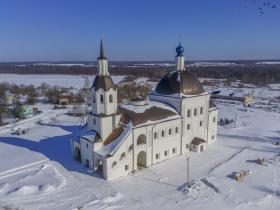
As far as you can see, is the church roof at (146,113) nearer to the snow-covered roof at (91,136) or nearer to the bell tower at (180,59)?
the snow-covered roof at (91,136)

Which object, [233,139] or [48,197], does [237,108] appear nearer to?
[233,139]

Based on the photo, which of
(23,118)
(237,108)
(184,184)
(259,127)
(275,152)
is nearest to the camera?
(184,184)

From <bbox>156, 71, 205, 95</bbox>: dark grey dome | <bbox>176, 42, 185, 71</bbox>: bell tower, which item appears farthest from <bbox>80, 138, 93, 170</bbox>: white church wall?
<bbox>176, 42, 185, 71</bbox>: bell tower

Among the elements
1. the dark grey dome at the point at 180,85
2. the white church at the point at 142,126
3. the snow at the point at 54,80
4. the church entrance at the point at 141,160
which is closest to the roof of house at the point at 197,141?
the white church at the point at 142,126

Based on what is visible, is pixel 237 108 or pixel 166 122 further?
pixel 237 108

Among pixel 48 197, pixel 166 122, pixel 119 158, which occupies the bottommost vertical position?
pixel 48 197

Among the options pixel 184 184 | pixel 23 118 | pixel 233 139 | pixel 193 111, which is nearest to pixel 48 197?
pixel 184 184

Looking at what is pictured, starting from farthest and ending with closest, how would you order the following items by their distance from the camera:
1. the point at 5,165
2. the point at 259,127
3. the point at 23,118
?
1. the point at 23,118
2. the point at 259,127
3. the point at 5,165
